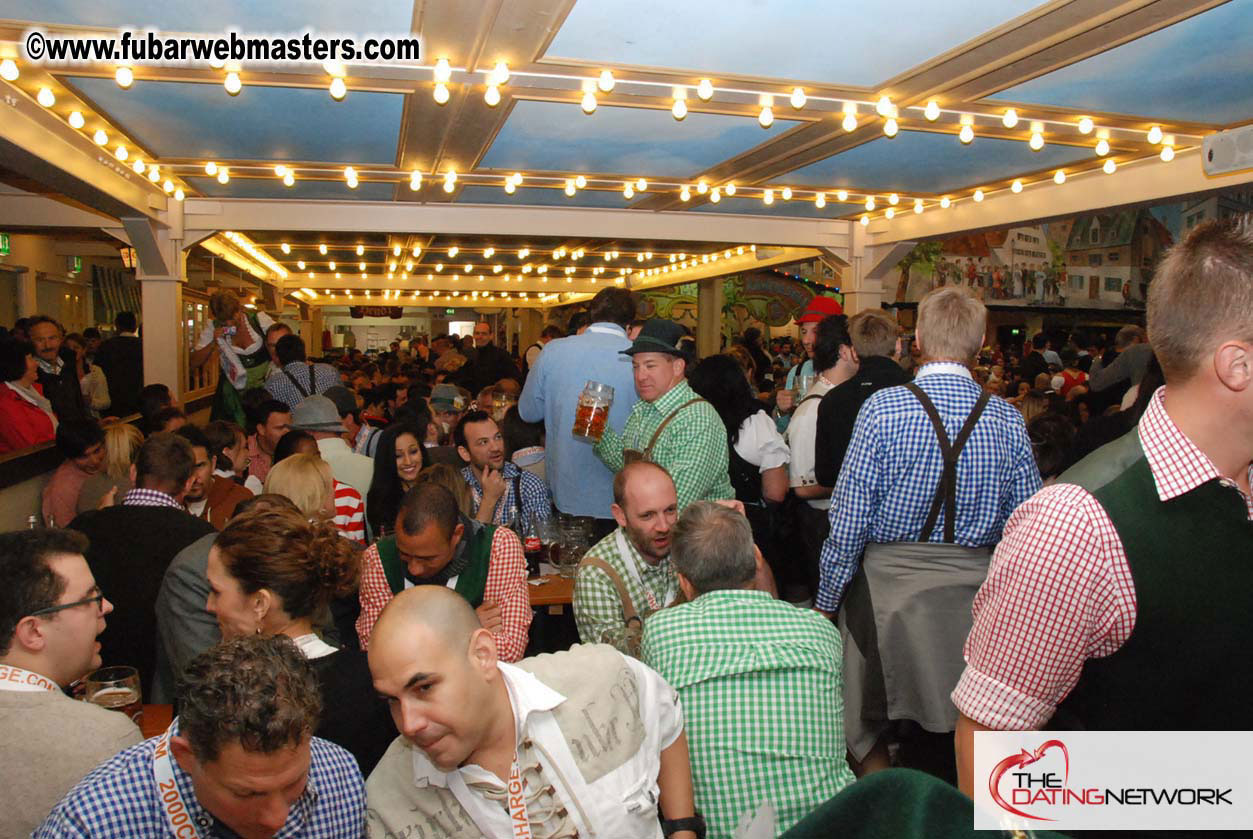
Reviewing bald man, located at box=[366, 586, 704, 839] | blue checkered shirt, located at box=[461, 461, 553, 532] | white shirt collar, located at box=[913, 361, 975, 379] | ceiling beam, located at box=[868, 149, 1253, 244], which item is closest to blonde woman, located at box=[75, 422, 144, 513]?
blue checkered shirt, located at box=[461, 461, 553, 532]

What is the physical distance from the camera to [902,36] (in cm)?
427

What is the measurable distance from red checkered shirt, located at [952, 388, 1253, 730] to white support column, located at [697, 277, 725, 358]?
50.2 feet

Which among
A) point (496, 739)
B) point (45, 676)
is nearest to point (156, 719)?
point (45, 676)

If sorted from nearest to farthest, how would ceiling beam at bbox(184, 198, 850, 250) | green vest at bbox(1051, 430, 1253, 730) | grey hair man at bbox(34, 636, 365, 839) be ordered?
green vest at bbox(1051, 430, 1253, 730)
grey hair man at bbox(34, 636, 365, 839)
ceiling beam at bbox(184, 198, 850, 250)

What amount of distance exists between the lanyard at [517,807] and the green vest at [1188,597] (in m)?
0.95

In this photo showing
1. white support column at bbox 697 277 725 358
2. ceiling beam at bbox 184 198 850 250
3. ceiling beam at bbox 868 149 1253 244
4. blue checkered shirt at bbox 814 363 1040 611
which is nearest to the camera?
blue checkered shirt at bbox 814 363 1040 611

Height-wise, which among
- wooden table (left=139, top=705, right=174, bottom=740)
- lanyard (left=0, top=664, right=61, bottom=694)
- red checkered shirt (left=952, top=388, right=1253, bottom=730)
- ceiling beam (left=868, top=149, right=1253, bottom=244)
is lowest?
wooden table (left=139, top=705, right=174, bottom=740)

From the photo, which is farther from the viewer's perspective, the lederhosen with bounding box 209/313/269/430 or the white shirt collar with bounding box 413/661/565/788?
the lederhosen with bounding box 209/313/269/430

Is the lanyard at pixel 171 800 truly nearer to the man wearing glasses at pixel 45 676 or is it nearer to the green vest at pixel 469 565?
the man wearing glasses at pixel 45 676

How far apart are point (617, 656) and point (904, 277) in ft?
77.1

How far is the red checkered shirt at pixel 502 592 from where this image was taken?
2.98 metres

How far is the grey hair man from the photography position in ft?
A: 4.73

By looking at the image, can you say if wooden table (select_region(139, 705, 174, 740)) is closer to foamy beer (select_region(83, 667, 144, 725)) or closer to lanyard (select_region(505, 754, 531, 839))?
foamy beer (select_region(83, 667, 144, 725))

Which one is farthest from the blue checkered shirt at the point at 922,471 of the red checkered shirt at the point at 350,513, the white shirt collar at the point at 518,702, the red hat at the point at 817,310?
the red hat at the point at 817,310
